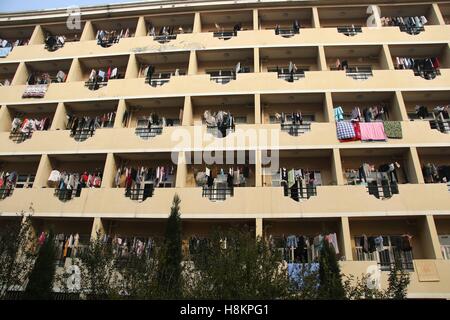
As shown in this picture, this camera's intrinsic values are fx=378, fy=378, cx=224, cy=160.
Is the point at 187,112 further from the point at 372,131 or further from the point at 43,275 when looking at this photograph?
the point at 43,275

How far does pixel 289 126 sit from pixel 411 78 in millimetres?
6722

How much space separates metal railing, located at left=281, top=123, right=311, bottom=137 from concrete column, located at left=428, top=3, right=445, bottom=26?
33.7 feet

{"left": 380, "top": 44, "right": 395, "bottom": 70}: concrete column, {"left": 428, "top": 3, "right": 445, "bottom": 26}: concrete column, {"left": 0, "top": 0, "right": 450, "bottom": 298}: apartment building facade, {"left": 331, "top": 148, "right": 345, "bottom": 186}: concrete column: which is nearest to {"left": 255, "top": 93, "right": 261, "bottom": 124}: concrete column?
{"left": 0, "top": 0, "right": 450, "bottom": 298}: apartment building facade

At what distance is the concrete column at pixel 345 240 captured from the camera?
50.1 ft

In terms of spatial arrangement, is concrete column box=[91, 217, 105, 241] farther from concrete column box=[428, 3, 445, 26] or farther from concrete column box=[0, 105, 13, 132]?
concrete column box=[428, 3, 445, 26]

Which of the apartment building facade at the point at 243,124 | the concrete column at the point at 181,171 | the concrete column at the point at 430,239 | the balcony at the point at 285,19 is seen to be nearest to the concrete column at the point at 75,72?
the apartment building facade at the point at 243,124

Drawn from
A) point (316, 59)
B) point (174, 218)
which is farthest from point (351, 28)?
point (174, 218)

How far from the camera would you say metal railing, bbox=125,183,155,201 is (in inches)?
680

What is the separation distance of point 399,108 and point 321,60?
4.69m

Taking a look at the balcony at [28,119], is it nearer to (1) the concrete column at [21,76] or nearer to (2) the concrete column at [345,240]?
(1) the concrete column at [21,76]

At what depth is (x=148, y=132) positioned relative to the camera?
747 inches


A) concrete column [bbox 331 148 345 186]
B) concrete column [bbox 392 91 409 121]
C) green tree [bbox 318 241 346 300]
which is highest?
concrete column [bbox 392 91 409 121]

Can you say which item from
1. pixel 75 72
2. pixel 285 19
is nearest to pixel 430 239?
pixel 285 19

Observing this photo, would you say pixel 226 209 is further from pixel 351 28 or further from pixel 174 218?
pixel 351 28
